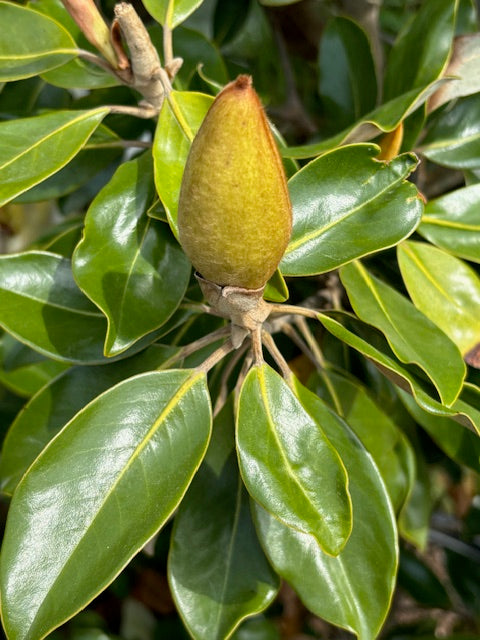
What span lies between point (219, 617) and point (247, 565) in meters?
0.07

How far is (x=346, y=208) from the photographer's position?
0.78 m

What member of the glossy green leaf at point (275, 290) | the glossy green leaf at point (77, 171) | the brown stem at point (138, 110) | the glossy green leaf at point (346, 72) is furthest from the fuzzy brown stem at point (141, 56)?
the glossy green leaf at point (346, 72)

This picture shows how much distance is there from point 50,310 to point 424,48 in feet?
1.81

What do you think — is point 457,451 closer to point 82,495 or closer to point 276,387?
point 276,387

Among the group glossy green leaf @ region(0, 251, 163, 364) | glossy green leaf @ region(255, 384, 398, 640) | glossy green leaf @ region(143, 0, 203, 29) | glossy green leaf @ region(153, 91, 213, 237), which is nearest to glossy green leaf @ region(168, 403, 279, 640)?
glossy green leaf @ region(255, 384, 398, 640)

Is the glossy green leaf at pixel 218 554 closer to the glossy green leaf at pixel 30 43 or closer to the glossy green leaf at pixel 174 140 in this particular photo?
the glossy green leaf at pixel 174 140

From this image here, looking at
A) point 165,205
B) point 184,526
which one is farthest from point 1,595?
point 165,205

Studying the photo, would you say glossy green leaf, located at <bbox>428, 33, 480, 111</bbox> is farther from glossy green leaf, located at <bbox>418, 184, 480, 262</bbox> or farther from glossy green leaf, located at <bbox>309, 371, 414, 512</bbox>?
glossy green leaf, located at <bbox>309, 371, 414, 512</bbox>

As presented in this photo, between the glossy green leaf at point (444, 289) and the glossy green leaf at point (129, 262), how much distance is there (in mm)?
273

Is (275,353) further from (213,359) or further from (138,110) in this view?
(138,110)

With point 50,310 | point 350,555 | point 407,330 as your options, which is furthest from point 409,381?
point 50,310

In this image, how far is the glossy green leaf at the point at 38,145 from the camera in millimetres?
766

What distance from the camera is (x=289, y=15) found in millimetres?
1500

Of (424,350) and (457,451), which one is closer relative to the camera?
(424,350)
